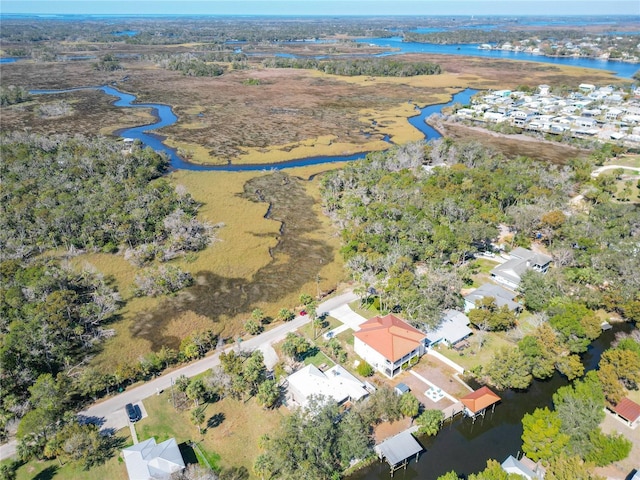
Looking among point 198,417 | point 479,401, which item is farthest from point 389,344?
point 198,417

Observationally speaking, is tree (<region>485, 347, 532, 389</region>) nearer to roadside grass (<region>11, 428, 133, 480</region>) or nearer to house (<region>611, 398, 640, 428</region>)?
house (<region>611, 398, 640, 428</region>)

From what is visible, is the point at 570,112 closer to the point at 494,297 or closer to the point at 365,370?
the point at 494,297

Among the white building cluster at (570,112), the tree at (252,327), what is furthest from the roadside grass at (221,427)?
the white building cluster at (570,112)

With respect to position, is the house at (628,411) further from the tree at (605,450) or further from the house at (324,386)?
the house at (324,386)

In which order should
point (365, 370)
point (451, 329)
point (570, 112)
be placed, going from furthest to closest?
point (570, 112)
point (451, 329)
point (365, 370)

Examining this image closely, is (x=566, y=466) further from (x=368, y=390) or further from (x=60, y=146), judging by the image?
(x=60, y=146)

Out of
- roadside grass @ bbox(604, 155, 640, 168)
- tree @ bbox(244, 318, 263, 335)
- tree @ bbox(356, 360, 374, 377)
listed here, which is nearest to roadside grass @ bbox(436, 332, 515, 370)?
tree @ bbox(356, 360, 374, 377)
